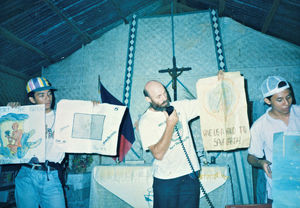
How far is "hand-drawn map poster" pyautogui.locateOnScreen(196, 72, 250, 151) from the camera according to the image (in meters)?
2.04

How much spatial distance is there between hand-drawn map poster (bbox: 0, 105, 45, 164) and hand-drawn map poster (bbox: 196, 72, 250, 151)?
6.48 ft

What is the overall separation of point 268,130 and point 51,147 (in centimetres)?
246

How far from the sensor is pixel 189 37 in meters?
5.41

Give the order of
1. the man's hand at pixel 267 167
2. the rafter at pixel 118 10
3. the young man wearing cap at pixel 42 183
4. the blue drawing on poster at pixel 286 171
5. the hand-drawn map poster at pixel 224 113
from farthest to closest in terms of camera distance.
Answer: the rafter at pixel 118 10
the young man wearing cap at pixel 42 183
the hand-drawn map poster at pixel 224 113
the man's hand at pixel 267 167
the blue drawing on poster at pixel 286 171

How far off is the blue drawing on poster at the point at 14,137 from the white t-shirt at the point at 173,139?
145 cm

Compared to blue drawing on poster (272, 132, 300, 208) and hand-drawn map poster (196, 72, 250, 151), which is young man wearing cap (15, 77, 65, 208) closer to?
hand-drawn map poster (196, 72, 250, 151)

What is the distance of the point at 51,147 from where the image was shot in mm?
2592

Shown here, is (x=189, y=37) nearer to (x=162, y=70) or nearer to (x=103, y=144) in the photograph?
(x=162, y=70)

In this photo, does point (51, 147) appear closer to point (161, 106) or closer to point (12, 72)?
point (161, 106)

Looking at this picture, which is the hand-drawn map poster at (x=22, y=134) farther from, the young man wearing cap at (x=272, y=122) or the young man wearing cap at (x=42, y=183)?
the young man wearing cap at (x=272, y=122)

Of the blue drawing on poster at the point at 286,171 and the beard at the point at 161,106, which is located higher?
the beard at the point at 161,106

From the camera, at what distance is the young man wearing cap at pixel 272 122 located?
1869 mm

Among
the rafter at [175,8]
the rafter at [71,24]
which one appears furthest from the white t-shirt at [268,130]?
the rafter at [175,8]

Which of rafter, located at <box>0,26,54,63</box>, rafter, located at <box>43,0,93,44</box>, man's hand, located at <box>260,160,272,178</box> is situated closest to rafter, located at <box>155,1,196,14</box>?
rafter, located at <box>43,0,93,44</box>
